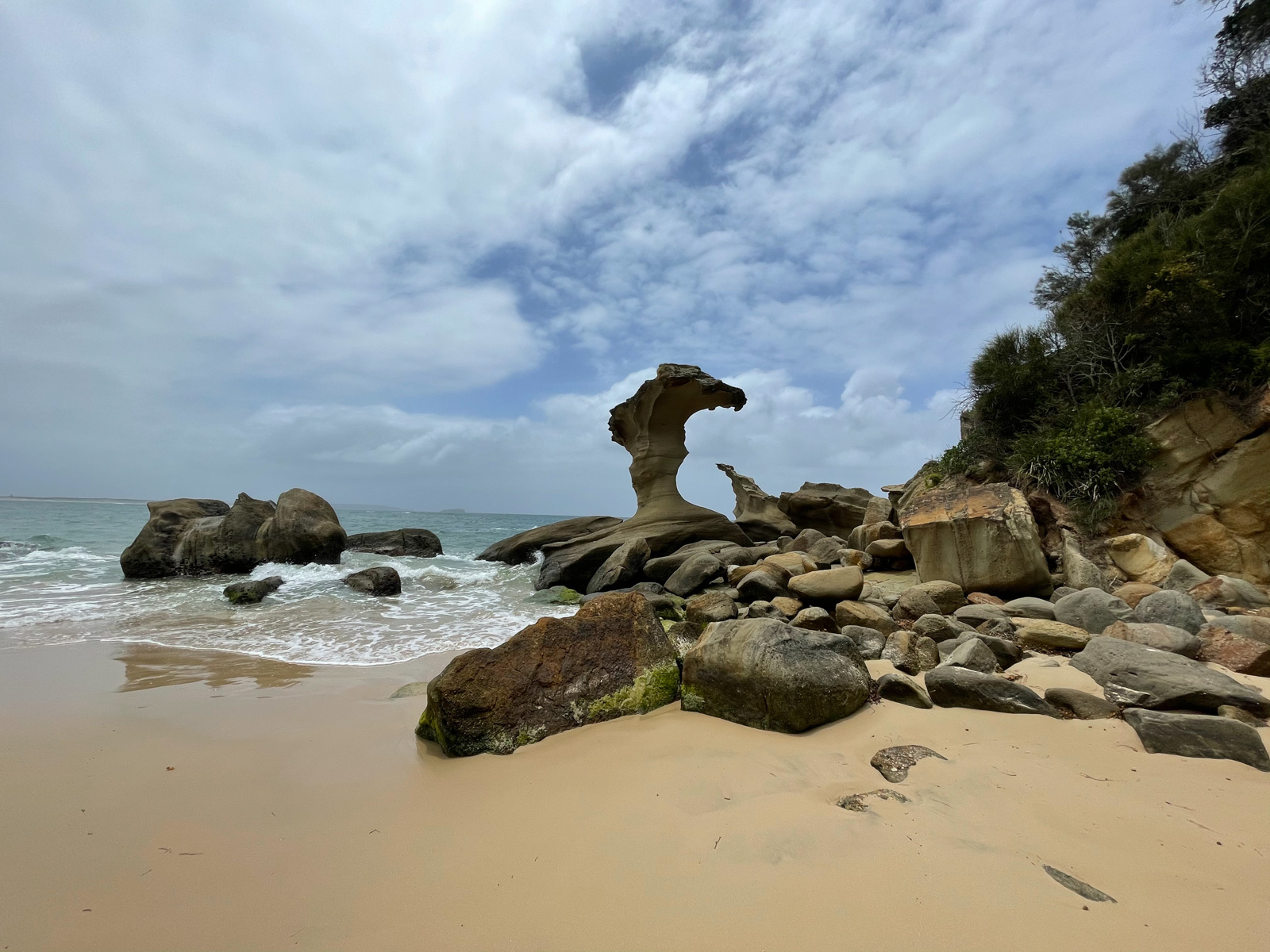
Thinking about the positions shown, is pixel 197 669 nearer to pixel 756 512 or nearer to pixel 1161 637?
pixel 1161 637

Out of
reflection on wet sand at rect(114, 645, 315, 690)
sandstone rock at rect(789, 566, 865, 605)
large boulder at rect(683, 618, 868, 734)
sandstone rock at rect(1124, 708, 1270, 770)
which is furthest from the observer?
sandstone rock at rect(789, 566, 865, 605)

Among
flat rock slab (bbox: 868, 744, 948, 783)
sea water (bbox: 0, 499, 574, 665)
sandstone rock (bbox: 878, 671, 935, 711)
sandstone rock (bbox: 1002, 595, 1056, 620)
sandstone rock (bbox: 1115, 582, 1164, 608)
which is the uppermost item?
sandstone rock (bbox: 1115, 582, 1164, 608)

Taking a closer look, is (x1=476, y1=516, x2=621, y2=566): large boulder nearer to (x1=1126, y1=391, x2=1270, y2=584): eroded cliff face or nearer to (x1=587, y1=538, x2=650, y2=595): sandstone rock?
(x1=587, y1=538, x2=650, y2=595): sandstone rock

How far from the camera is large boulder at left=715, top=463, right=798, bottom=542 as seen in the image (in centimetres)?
1875

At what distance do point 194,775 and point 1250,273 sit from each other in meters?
12.7

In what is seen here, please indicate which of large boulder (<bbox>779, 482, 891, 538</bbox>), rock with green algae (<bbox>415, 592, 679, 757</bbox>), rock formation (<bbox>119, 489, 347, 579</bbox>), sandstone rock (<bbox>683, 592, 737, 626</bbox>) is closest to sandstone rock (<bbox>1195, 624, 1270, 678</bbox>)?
rock with green algae (<bbox>415, 592, 679, 757</bbox>)

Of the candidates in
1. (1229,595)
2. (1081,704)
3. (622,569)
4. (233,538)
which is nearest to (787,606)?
(1081,704)

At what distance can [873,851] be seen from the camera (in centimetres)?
205

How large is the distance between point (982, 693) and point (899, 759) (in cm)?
93

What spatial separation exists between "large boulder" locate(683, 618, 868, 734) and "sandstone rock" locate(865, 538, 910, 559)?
575cm

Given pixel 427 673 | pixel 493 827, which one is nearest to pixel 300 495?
pixel 427 673

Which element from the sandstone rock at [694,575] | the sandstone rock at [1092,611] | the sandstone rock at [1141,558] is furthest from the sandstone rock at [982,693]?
the sandstone rock at [694,575]

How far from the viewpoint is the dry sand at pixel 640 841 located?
1.74 metres

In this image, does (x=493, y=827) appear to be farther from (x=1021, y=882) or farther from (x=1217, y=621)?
(x=1217, y=621)
